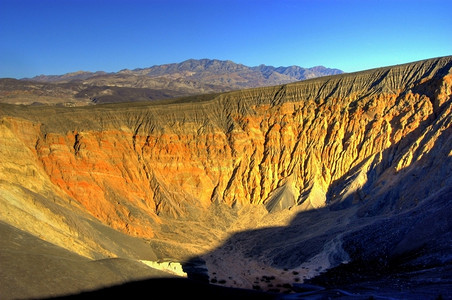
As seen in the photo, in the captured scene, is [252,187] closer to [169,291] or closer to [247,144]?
[247,144]

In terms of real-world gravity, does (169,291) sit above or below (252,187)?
below

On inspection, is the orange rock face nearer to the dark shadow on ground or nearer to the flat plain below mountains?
the flat plain below mountains

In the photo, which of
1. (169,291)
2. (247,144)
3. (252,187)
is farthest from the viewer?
(247,144)

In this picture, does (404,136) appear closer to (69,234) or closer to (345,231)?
(345,231)

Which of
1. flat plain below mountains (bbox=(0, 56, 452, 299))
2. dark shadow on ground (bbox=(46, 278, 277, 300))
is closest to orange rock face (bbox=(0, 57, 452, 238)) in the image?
flat plain below mountains (bbox=(0, 56, 452, 299))

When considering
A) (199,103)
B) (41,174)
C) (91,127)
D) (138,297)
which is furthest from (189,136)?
(138,297)

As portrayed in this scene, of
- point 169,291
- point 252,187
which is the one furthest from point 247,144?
point 169,291

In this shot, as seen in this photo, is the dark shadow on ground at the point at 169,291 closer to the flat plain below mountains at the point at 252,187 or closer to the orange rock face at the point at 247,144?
the flat plain below mountains at the point at 252,187

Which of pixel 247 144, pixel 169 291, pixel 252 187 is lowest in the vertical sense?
pixel 169 291

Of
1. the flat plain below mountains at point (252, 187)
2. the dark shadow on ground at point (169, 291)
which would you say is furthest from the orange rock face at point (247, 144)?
the dark shadow on ground at point (169, 291)
